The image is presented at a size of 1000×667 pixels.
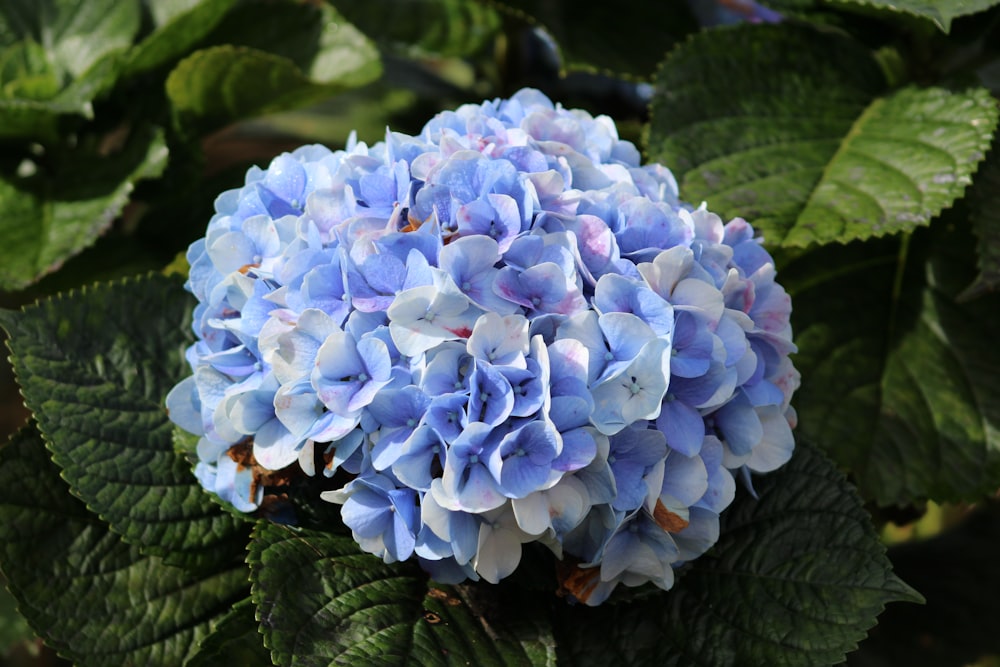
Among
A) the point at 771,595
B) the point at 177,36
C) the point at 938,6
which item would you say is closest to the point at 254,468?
the point at 771,595

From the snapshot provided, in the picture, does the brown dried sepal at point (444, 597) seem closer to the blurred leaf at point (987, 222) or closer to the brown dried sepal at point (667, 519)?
the brown dried sepal at point (667, 519)

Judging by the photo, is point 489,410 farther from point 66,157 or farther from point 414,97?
point 414,97

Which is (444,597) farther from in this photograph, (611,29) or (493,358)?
(611,29)

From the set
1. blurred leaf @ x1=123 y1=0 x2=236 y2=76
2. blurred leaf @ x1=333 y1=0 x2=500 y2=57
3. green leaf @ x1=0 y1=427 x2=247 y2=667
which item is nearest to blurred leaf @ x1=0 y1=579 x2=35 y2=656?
green leaf @ x1=0 y1=427 x2=247 y2=667

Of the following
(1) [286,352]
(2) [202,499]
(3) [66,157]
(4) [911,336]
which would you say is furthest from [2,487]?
(4) [911,336]

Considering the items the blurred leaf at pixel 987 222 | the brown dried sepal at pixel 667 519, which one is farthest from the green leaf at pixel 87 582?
the blurred leaf at pixel 987 222

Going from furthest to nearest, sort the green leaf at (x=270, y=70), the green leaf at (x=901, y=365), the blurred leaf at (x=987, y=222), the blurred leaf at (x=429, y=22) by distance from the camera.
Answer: the blurred leaf at (x=429, y=22)
the green leaf at (x=270, y=70)
the green leaf at (x=901, y=365)
the blurred leaf at (x=987, y=222)

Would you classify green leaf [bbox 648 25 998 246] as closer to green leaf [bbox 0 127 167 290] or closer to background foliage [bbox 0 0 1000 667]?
background foliage [bbox 0 0 1000 667]
